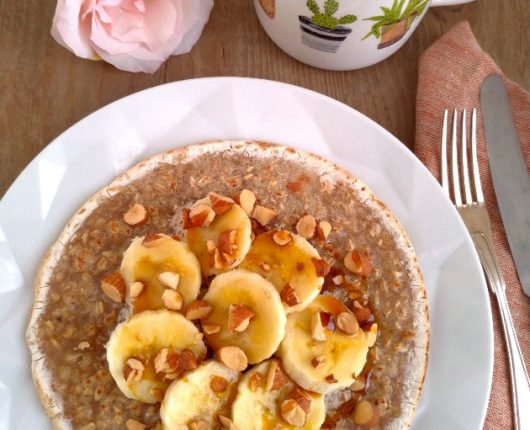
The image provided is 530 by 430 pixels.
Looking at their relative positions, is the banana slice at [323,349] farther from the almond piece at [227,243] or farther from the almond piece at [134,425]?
the almond piece at [134,425]

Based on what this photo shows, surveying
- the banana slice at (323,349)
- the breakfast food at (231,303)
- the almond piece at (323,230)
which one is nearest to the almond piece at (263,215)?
the breakfast food at (231,303)

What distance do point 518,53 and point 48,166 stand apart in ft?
4.25

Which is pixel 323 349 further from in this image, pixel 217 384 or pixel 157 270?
pixel 157 270

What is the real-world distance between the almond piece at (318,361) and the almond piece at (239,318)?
0.51 ft

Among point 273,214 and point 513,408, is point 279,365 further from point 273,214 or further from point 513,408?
point 513,408

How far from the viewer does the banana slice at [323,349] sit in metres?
1.29

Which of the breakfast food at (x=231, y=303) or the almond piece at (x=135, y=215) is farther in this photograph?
the almond piece at (x=135, y=215)

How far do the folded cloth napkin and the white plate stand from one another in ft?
0.51

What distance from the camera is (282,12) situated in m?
1.46

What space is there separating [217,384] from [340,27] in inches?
32.2

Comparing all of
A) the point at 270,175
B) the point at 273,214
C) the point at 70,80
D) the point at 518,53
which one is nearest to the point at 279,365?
the point at 273,214

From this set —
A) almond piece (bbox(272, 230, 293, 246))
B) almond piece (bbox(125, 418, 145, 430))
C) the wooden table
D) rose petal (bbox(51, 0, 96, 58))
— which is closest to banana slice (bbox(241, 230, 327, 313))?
almond piece (bbox(272, 230, 293, 246))

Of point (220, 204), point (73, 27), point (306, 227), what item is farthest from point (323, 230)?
point (73, 27)

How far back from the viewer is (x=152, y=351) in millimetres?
1279
